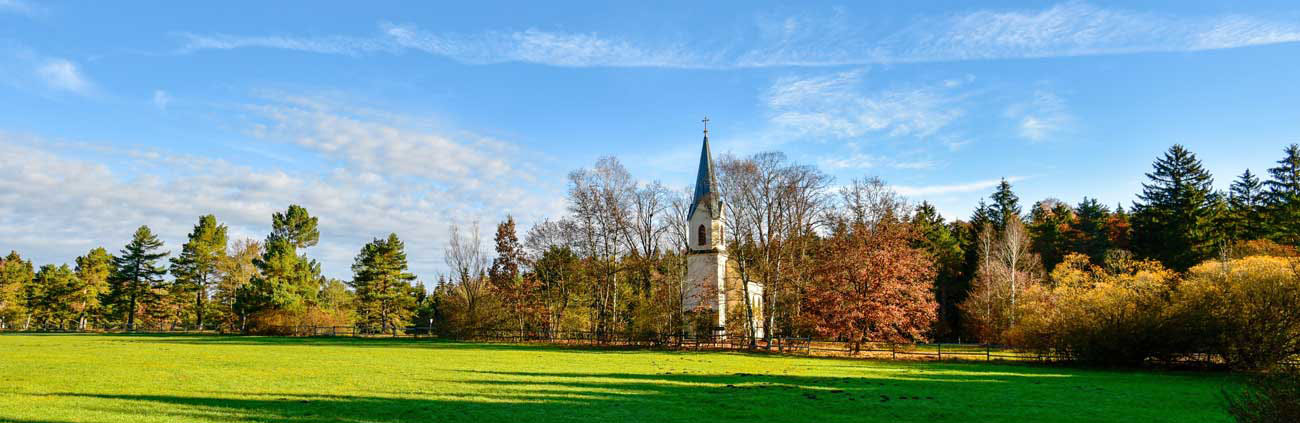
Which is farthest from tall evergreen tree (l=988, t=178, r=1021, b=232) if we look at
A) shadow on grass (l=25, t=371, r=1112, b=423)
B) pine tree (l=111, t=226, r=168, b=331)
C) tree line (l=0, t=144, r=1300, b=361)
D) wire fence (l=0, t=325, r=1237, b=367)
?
pine tree (l=111, t=226, r=168, b=331)

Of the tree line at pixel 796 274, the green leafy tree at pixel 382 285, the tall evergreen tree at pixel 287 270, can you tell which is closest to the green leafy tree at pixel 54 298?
the tree line at pixel 796 274

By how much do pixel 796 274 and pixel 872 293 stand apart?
5995 mm

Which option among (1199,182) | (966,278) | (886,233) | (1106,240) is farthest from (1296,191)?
(886,233)

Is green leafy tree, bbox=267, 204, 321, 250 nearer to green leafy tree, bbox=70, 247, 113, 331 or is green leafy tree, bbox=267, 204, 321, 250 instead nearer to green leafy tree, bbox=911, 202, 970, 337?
green leafy tree, bbox=70, 247, 113, 331

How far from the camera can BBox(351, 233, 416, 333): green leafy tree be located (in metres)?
67.2

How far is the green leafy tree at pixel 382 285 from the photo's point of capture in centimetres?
6725

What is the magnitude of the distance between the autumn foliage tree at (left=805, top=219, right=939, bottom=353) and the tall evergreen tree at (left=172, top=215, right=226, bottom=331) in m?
61.8

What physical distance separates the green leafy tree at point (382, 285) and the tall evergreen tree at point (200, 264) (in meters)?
15.0

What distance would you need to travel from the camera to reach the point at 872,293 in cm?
3662

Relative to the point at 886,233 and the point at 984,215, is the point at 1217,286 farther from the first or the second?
the point at 984,215

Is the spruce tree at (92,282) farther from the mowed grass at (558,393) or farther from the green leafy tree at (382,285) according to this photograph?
the mowed grass at (558,393)

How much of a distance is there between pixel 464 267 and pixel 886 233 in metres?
37.7

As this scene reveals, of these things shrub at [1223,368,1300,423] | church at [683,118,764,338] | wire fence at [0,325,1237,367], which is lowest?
wire fence at [0,325,1237,367]

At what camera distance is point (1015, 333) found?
103 ft
